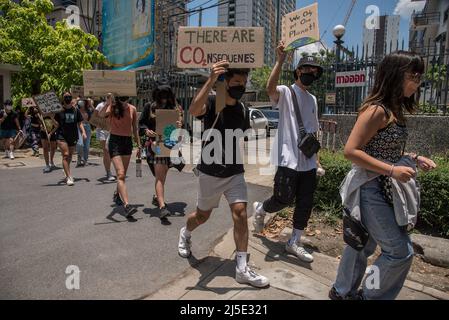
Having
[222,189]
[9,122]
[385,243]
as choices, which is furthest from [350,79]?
[9,122]

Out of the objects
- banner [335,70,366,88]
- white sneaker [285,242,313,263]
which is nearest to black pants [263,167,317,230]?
white sneaker [285,242,313,263]

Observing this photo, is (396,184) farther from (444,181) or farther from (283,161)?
(444,181)

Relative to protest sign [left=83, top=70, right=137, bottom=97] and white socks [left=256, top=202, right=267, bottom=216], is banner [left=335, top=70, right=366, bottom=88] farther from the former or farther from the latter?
protest sign [left=83, top=70, right=137, bottom=97]

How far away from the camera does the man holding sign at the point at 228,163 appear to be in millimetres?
3145

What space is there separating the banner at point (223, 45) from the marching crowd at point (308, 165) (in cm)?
16

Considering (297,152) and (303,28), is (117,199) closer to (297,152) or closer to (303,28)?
(297,152)

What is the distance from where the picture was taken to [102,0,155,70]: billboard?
51.2ft

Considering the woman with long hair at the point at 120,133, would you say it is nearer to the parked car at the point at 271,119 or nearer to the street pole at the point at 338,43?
the street pole at the point at 338,43

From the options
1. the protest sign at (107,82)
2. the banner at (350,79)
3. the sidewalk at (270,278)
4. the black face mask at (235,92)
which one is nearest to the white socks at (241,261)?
the sidewalk at (270,278)

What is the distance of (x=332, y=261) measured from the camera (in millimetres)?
3732

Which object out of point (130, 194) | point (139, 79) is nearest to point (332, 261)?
point (130, 194)

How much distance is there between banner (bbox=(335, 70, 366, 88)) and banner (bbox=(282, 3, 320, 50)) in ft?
12.7

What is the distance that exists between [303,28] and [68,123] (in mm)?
5075

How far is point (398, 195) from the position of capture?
7.89 ft
